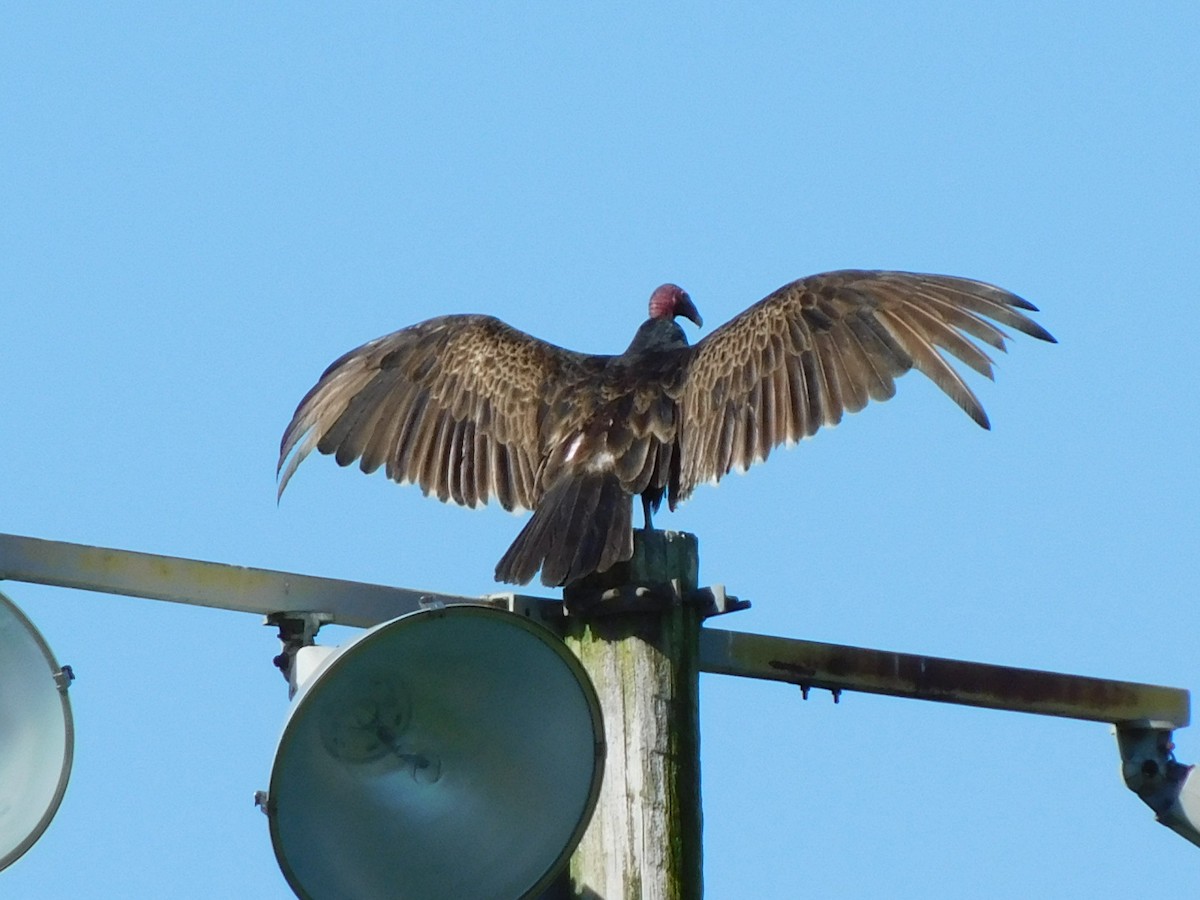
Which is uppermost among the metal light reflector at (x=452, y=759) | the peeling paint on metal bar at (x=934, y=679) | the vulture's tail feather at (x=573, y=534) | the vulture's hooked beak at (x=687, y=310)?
the vulture's hooked beak at (x=687, y=310)

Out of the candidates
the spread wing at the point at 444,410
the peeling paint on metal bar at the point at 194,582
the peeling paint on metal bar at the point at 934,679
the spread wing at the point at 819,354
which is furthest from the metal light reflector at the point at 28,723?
the spread wing at the point at 819,354

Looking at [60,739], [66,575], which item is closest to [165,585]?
[66,575]

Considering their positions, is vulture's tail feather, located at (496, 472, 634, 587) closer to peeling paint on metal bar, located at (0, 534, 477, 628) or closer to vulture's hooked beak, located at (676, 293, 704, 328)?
peeling paint on metal bar, located at (0, 534, 477, 628)

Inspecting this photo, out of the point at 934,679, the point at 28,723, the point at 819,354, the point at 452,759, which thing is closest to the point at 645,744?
the point at 452,759

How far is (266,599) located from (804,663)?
900 mm

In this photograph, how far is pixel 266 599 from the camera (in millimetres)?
2809

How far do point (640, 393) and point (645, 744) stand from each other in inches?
74.6

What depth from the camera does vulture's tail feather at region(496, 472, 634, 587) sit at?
371 centimetres

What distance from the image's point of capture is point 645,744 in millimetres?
2945

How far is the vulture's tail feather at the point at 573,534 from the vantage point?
3711 mm

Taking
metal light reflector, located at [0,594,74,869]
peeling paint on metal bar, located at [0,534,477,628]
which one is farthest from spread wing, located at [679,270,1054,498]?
metal light reflector, located at [0,594,74,869]

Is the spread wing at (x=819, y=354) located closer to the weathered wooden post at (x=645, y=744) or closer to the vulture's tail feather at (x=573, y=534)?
the vulture's tail feather at (x=573, y=534)

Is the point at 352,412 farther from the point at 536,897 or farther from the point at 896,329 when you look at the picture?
the point at 536,897

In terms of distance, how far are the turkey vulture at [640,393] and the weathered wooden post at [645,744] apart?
1.19 metres
